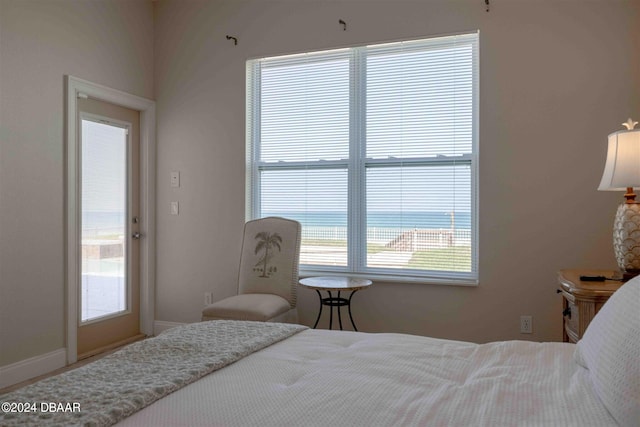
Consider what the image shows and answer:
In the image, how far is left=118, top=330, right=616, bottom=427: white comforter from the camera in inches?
44.0

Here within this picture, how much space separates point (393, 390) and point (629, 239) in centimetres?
168

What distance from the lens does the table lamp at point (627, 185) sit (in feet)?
7.58

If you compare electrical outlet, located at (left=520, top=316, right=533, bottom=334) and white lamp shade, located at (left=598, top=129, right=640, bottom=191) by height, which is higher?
white lamp shade, located at (left=598, top=129, right=640, bottom=191)

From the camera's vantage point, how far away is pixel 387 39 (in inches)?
143

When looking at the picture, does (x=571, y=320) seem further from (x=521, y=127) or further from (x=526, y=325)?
(x=521, y=127)

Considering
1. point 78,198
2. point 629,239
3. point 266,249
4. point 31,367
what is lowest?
point 31,367

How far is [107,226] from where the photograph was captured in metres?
4.01

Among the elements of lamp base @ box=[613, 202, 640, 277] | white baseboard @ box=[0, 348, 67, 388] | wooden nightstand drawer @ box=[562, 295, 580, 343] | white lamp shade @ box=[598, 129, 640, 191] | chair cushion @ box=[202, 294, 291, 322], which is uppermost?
white lamp shade @ box=[598, 129, 640, 191]

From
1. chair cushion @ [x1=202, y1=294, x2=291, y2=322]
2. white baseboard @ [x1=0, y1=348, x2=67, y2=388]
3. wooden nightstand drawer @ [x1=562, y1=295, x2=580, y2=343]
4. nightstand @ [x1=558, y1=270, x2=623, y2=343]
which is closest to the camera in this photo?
nightstand @ [x1=558, y1=270, x2=623, y2=343]

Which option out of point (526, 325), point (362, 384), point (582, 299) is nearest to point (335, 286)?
point (526, 325)

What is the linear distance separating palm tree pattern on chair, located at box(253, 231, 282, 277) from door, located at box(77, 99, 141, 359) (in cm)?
127

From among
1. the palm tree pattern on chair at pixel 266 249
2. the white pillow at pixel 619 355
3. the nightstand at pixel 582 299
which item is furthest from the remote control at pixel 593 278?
the palm tree pattern on chair at pixel 266 249

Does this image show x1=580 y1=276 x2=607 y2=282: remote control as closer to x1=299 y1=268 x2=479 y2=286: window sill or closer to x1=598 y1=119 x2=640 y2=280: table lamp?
x1=598 y1=119 x2=640 y2=280: table lamp

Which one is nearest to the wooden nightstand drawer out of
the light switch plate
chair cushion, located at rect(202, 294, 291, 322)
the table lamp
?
the table lamp
